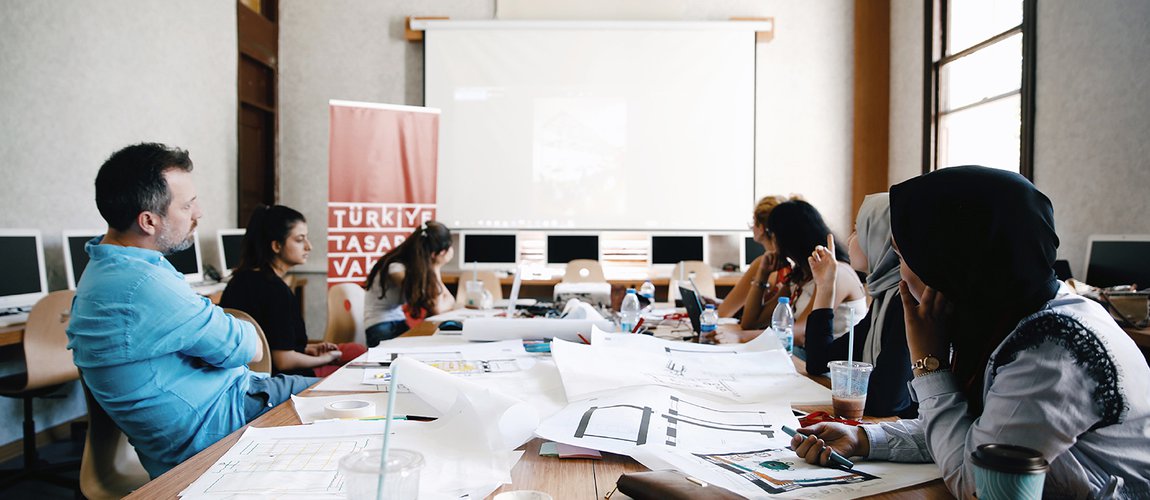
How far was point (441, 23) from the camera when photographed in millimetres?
6078

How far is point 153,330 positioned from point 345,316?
89.1 inches

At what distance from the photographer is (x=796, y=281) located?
9.55ft

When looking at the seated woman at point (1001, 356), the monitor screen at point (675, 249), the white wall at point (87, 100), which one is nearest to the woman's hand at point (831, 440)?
the seated woman at point (1001, 356)

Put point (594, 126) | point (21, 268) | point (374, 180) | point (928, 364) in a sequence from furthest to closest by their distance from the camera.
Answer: point (594, 126)
point (374, 180)
point (21, 268)
point (928, 364)

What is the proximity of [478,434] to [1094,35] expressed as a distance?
14.4 ft

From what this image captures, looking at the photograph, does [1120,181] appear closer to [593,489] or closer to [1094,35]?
[1094,35]

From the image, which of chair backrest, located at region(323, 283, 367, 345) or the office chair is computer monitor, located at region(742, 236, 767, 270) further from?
the office chair

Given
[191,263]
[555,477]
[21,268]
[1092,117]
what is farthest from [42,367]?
[1092,117]

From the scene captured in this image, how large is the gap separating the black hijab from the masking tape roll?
0.92 metres

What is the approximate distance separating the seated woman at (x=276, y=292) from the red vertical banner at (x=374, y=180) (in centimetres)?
229

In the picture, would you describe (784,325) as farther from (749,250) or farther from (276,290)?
(749,250)

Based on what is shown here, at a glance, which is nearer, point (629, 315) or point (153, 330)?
point (153, 330)

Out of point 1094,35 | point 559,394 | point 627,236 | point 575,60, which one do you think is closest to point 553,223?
point 627,236

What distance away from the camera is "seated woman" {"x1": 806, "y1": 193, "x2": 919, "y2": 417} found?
138 centimetres
